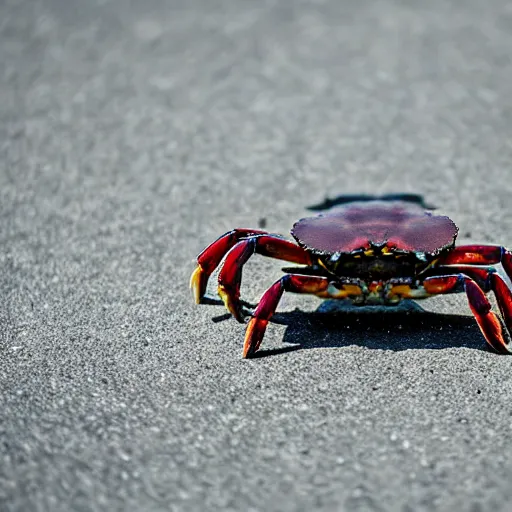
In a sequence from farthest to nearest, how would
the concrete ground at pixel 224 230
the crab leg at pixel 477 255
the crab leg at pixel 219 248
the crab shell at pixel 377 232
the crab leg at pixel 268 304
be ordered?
the crab leg at pixel 219 248 < the crab leg at pixel 477 255 < the crab leg at pixel 268 304 < the crab shell at pixel 377 232 < the concrete ground at pixel 224 230

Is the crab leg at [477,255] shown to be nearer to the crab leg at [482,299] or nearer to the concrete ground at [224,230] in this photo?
the crab leg at [482,299]

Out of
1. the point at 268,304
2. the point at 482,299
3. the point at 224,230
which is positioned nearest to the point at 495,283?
the point at 482,299

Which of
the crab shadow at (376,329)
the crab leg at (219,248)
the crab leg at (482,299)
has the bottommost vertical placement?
the crab shadow at (376,329)

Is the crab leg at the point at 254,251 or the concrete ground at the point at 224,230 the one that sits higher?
the crab leg at the point at 254,251

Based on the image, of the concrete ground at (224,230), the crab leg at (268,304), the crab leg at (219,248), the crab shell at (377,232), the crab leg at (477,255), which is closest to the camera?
the concrete ground at (224,230)

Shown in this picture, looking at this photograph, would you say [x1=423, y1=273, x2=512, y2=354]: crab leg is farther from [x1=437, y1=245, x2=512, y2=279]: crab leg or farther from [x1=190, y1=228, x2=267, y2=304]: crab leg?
[x1=190, y1=228, x2=267, y2=304]: crab leg

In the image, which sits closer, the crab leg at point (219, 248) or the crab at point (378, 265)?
the crab at point (378, 265)

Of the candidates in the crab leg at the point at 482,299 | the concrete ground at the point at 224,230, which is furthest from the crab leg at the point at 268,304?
the crab leg at the point at 482,299

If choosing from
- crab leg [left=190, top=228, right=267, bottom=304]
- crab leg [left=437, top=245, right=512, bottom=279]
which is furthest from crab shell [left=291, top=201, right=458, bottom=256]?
crab leg [left=190, top=228, right=267, bottom=304]
